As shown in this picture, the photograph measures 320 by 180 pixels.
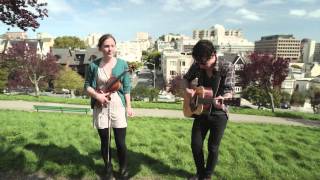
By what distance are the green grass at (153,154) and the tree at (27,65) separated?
3175 cm

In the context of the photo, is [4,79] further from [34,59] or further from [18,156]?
[18,156]

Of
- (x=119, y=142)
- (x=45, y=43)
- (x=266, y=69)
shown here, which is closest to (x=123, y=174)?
(x=119, y=142)

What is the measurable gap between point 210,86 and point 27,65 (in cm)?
3760

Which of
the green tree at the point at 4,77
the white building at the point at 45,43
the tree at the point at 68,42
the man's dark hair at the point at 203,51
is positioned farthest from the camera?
the tree at the point at 68,42

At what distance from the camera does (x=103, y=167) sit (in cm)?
567

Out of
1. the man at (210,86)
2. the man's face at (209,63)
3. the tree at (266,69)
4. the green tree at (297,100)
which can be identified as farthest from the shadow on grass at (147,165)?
the green tree at (297,100)

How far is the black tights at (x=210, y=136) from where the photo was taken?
15.5ft

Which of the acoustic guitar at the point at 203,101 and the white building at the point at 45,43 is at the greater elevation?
the white building at the point at 45,43

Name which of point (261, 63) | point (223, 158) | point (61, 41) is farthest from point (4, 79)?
point (61, 41)

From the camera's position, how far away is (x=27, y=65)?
1510 inches

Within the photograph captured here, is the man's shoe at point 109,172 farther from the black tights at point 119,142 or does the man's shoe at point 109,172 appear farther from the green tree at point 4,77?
the green tree at point 4,77

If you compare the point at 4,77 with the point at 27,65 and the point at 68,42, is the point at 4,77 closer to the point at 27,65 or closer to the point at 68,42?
the point at 27,65

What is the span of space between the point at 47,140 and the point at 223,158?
381 centimetres

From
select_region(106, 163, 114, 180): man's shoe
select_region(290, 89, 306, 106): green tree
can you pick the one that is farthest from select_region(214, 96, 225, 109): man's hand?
select_region(290, 89, 306, 106): green tree
